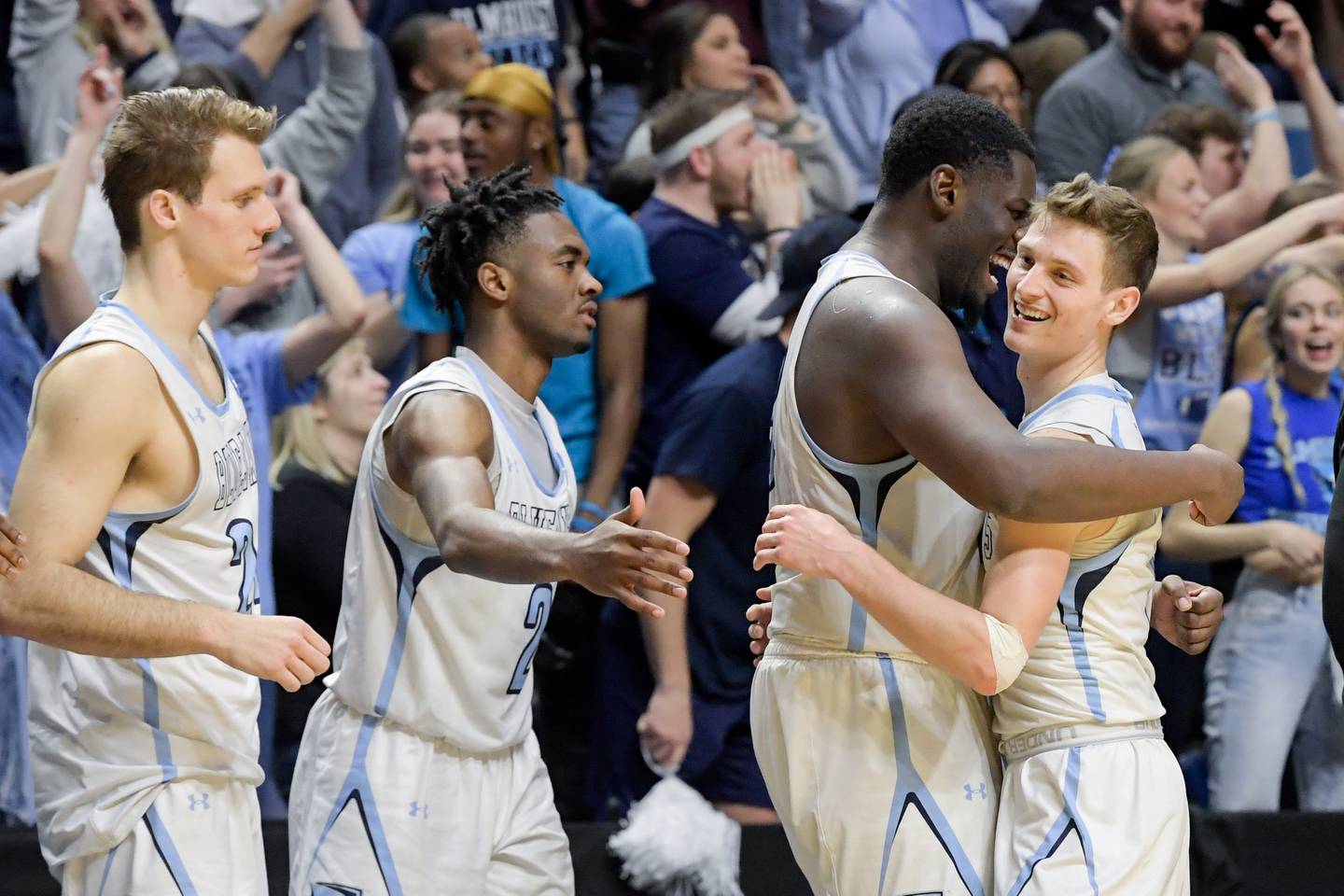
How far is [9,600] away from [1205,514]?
2103mm

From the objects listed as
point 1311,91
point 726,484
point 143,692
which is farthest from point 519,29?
point 143,692

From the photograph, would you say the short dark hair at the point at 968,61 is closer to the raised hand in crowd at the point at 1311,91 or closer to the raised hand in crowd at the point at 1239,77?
the raised hand in crowd at the point at 1239,77

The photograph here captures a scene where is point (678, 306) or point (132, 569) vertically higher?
point (132, 569)

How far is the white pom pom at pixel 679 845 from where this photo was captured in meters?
4.79

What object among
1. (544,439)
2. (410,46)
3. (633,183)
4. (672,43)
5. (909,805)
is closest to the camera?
(909,805)

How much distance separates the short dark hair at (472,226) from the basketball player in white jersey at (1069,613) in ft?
4.35

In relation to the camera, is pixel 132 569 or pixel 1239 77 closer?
pixel 132 569

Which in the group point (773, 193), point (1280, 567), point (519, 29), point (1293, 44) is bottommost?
point (1280, 567)

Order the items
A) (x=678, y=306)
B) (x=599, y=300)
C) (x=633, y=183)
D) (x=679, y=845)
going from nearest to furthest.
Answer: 1. (x=679, y=845)
2. (x=599, y=300)
3. (x=678, y=306)
4. (x=633, y=183)

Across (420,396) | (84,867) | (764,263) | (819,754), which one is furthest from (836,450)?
(764,263)

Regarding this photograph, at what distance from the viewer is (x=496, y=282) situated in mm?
3975

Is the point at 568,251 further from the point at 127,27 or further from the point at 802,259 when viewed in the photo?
the point at 127,27

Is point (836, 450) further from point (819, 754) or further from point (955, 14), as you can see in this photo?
point (955, 14)

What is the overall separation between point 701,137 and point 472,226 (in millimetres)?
1927
